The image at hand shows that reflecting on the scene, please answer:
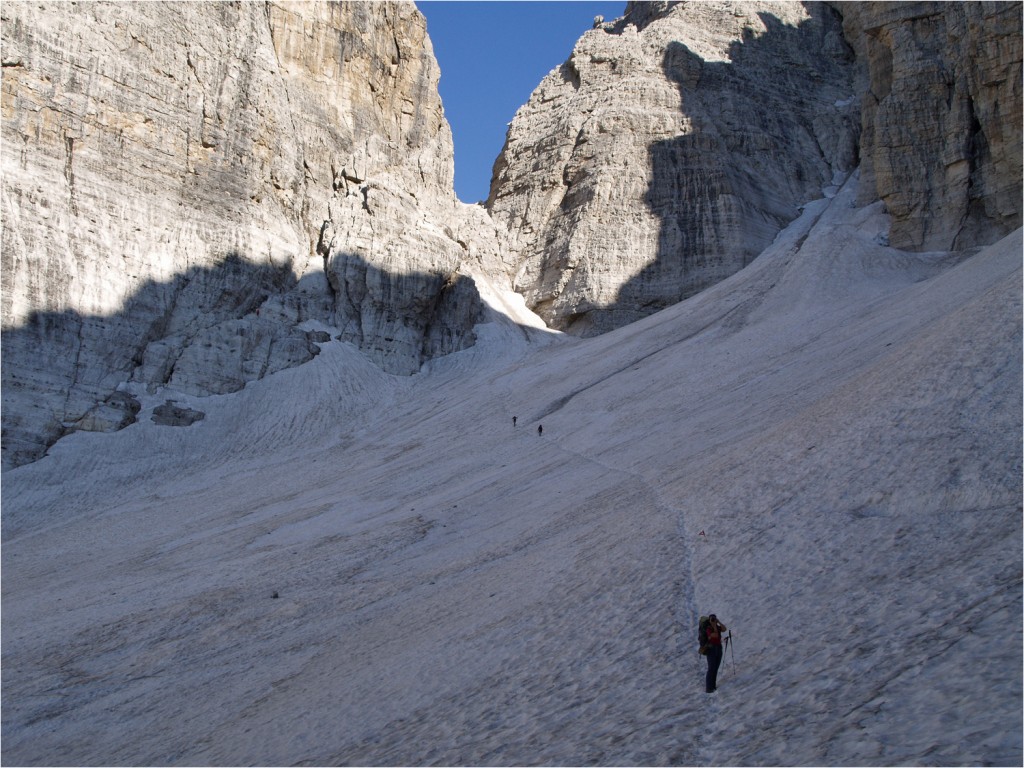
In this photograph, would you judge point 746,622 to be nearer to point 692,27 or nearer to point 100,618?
point 100,618

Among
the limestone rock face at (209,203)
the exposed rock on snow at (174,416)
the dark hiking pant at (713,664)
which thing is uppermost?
the limestone rock face at (209,203)

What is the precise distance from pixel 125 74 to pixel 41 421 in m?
20.6

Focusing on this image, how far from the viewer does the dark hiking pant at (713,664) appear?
32.6 feet

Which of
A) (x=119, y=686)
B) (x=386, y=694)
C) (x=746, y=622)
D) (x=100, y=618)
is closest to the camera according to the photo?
(x=746, y=622)

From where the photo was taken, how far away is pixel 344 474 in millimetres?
36469

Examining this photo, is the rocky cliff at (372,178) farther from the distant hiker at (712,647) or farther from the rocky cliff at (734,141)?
the distant hiker at (712,647)

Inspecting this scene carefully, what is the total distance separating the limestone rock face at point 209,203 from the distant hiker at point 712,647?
36112mm

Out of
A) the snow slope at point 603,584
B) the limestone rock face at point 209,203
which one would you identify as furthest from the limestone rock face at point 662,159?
the snow slope at point 603,584

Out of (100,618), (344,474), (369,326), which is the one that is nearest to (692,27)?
(369,326)

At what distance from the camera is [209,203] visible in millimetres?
50531

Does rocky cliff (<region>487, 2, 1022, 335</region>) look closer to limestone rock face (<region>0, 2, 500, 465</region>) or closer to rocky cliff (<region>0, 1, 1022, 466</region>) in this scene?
rocky cliff (<region>0, 1, 1022, 466</region>)

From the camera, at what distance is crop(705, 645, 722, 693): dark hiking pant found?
992cm

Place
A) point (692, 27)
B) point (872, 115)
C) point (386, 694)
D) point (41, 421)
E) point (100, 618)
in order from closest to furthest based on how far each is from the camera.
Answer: point (386, 694)
point (100, 618)
point (41, 421)
point (872, 115)
point (692, 27)

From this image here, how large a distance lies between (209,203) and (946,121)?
43.8 meters
